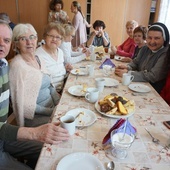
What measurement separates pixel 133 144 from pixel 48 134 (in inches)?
15.5

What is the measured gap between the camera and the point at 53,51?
1902 mm

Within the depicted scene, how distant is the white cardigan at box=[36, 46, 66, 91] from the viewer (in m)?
1.78

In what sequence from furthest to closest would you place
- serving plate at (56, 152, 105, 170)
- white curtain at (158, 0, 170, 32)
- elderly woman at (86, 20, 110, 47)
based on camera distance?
white curtain at (158, 0, 170, 32) → elderly woman at (86, 20, 110, 47) → serving plate at (56, 152, 105, 170)

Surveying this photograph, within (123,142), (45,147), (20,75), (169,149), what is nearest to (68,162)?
(45,147)

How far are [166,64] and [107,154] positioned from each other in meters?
1.21

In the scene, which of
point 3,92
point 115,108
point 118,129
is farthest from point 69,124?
point 3,92

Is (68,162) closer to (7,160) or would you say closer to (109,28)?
(7,160)

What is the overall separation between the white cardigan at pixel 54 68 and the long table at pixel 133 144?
0.67m

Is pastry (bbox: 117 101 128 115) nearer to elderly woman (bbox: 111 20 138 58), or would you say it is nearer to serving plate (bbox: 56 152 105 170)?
serving plate (bbox: 56 152 105 170)

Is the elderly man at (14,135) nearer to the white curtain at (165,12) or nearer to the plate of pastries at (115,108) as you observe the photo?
the plate of pastries at (115,108)

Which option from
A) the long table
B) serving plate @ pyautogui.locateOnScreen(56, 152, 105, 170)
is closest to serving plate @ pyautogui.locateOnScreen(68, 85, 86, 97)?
the long table

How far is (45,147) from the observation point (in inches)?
31.1

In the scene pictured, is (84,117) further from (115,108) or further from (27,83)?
(27,83)

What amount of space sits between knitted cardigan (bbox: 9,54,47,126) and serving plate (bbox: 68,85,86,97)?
0.26 meters
